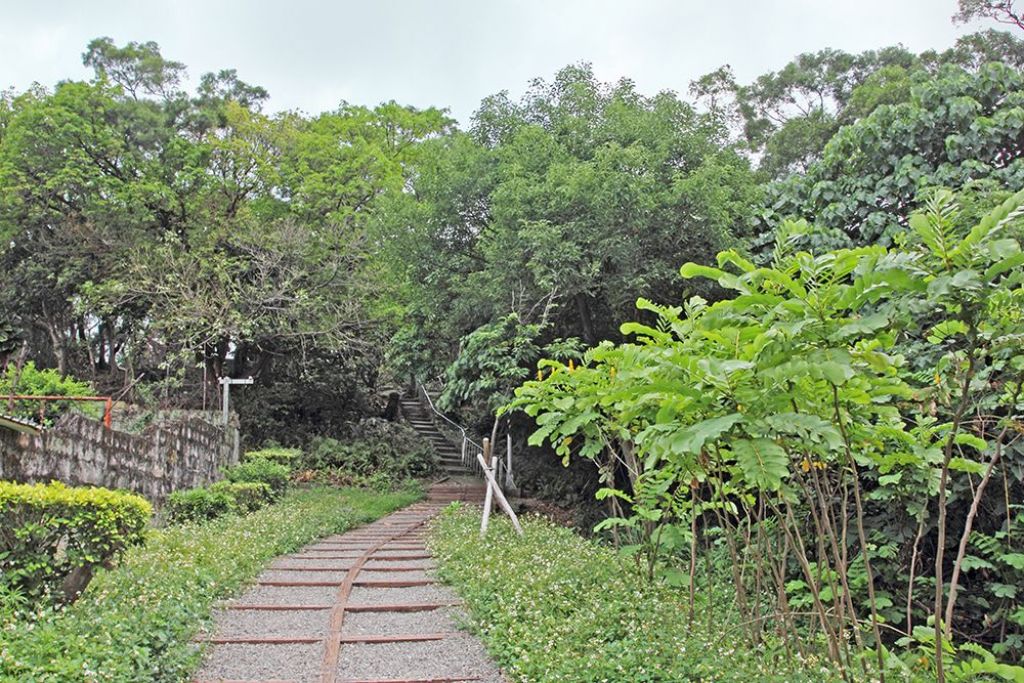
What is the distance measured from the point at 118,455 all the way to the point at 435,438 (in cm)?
1347

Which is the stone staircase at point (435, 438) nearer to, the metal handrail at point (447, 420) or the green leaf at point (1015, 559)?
the metal handrail at point (447, 420)

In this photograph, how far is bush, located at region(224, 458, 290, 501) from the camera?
1335 centimetres

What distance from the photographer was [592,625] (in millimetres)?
4703

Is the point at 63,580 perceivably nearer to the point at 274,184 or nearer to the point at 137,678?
the point at 137,678

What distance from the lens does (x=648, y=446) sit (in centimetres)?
335

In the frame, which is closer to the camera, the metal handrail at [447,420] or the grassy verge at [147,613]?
the grassy verge at [147,613]

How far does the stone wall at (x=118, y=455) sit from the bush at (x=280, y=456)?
782 millimetres

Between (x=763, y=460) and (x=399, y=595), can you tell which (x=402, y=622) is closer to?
(x=399, y=595)

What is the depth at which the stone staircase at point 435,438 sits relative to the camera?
2017 cm

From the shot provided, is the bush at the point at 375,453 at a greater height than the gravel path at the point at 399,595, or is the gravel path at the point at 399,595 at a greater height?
the bush at the point at 375,453

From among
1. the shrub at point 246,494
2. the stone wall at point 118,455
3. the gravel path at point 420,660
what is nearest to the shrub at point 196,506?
the shrub at point 246,494

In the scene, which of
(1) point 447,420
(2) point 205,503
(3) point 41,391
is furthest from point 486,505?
(1) point 447,420

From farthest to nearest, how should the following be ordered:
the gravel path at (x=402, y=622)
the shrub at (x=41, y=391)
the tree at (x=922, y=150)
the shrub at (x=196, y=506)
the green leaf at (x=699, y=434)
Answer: the shrub at (x=41, y=391) → the shrub at (x=196, y=506) → the tree at (x=922, y=150) → the gravel path at (x=402, y=622) → the green leaf at (x=699, y=434)

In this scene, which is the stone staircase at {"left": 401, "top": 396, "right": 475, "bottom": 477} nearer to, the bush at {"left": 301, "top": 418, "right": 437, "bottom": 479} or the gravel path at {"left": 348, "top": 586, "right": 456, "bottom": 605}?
the bush at {"left": 301, "top": 418, "right": 437, "bottom": 479}
